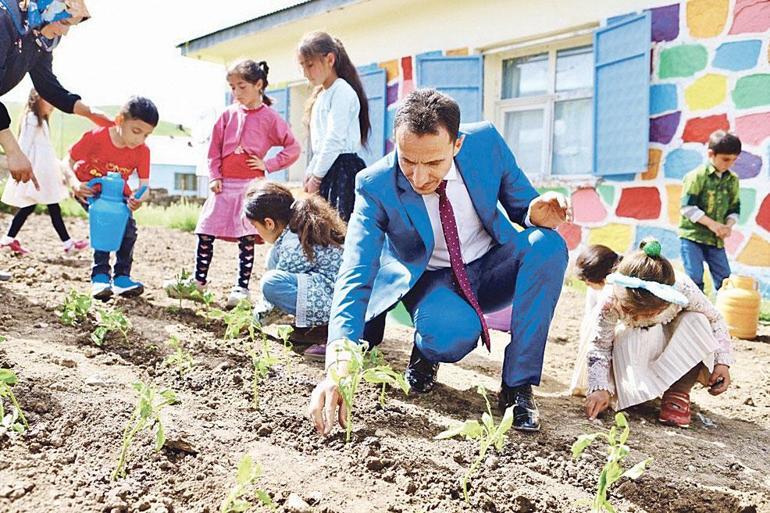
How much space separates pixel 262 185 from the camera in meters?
3.12

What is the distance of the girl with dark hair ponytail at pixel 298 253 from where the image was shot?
→ 112 inches

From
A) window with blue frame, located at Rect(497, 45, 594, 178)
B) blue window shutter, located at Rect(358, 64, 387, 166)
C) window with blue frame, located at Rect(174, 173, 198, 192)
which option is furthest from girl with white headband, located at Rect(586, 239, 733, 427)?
window with blue frame, located at Rect(174, 173, 198, 192)

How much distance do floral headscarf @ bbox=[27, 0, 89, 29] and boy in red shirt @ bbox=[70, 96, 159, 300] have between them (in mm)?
555

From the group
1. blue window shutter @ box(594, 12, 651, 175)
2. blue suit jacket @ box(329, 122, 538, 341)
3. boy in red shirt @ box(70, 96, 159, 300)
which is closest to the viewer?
blue suit jacket @ box(329, 122, 538, 341)

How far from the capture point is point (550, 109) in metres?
6.06

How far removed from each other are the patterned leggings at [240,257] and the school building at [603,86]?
1039 mm

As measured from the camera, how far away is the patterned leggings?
3674mm

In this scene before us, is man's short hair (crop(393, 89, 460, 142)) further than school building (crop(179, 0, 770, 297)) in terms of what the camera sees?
No

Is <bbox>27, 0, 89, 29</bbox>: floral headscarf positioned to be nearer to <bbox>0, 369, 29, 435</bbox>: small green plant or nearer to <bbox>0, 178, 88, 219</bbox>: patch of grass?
<bbox>0, 369, 29, 435</bbox>: small green plant

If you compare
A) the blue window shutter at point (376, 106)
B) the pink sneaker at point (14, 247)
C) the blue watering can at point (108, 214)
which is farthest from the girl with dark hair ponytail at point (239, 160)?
the blue window shutter at point (376, 106)

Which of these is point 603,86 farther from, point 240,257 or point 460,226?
point 460,226

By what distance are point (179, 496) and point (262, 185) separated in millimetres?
1822

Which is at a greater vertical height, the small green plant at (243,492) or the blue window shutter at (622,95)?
the blue window shutter at (622,95)

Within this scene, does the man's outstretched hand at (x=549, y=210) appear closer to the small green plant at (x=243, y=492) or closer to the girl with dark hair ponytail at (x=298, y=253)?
the girl with dark hair ponytail at (x=298, y=253)
